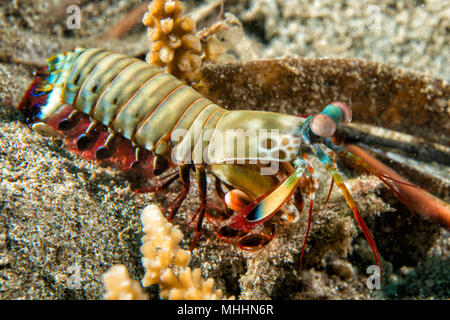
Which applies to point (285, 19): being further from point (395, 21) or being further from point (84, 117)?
point (84, 117)

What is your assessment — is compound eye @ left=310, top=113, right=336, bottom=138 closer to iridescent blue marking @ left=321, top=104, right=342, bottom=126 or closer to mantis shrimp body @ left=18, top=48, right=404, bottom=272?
mantis shrimp body @ left=18, top=48, right=404, bottom=272

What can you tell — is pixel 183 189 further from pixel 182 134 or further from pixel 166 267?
pixel 166 267

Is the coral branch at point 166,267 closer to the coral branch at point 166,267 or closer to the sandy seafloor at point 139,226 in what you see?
the coral branch at point 166,267

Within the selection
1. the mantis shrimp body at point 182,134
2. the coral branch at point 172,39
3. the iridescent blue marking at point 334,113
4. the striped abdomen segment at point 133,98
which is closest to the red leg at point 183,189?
the mantis shrimp body at point 182,134

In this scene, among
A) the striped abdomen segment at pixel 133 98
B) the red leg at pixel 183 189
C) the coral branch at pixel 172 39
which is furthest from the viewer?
the coral branch at pixel 172 39

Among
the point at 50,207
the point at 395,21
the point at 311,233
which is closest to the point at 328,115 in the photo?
the point at 311,233
